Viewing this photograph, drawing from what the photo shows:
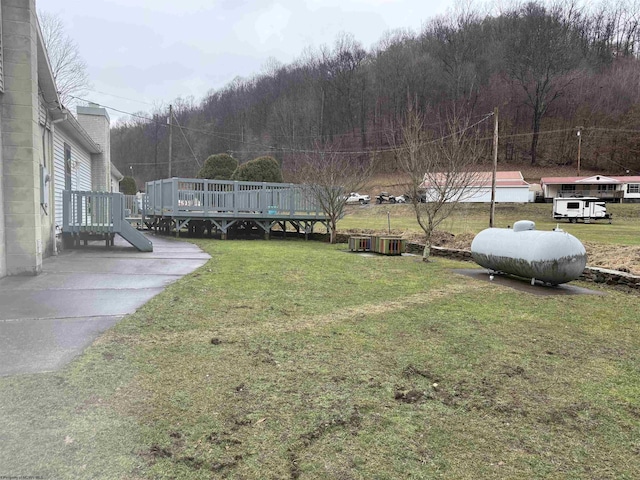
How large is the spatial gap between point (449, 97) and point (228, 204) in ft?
203

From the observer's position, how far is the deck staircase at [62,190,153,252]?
1159 cm

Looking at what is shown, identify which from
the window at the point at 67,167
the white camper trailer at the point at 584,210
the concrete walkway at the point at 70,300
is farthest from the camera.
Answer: the white camper trailer at the point at 584,210

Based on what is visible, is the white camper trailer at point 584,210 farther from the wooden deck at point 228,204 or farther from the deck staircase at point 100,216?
the deck staircase at point 100,216

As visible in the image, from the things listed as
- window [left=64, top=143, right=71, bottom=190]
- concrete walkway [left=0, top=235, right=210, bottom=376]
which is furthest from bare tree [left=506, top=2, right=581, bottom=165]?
concrete walkway [left=0, top=235, right=210, bottom=376]

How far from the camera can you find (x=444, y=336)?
200 inches

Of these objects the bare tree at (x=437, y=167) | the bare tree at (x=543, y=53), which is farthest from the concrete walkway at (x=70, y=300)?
the bare tree at (x=543, y=53)

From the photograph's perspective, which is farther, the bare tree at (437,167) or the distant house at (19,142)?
the bare tree at (437,167)

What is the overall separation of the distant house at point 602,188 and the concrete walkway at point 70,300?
47.3 meters

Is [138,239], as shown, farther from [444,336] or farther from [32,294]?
[444,336]

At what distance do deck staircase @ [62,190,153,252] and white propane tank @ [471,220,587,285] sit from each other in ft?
29.2

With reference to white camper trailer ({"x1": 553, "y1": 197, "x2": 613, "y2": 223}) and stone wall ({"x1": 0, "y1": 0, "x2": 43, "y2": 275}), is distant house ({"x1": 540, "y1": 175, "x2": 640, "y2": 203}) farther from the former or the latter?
stone wall ({"x1": 0, "y1": 0, "x2": 43, "y2": 275})

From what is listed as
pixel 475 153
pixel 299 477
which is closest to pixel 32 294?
pixel 299 477

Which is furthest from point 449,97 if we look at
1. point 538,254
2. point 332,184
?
point 538,254

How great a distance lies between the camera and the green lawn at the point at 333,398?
2508 millimetres
